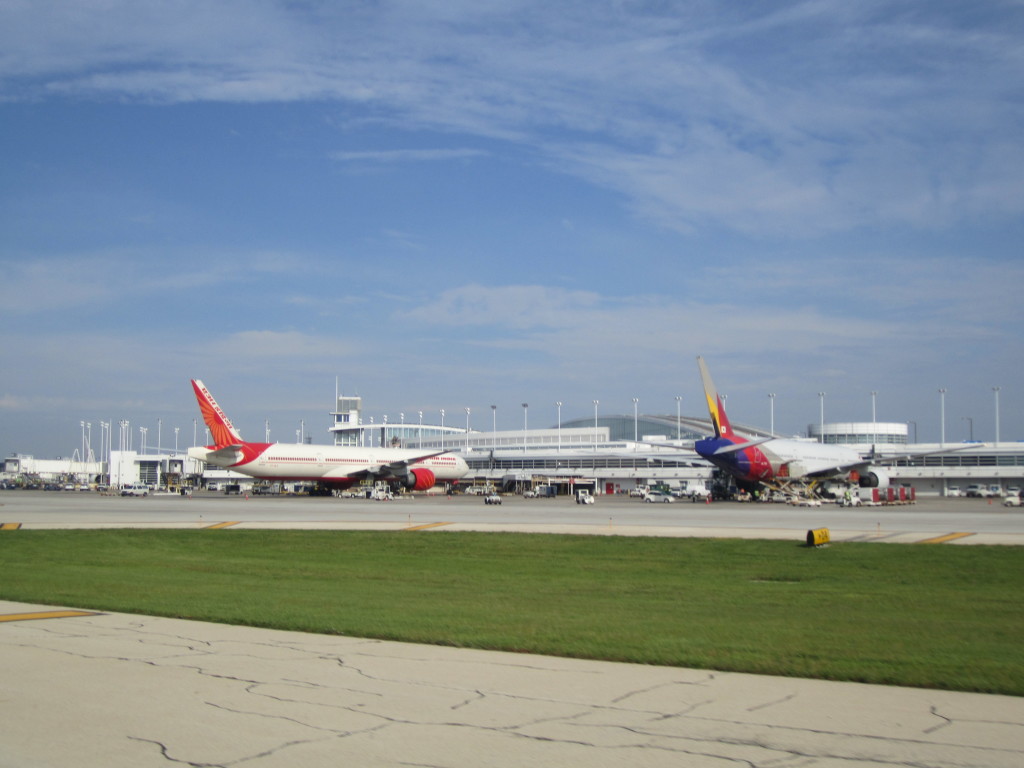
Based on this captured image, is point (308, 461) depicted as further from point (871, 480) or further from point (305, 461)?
point (871, 480)

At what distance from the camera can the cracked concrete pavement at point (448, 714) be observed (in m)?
7.10

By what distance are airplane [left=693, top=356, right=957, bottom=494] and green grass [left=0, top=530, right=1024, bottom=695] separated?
51.1 meters

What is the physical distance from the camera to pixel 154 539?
32969mm

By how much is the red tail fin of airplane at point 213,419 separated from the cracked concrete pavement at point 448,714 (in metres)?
76.5

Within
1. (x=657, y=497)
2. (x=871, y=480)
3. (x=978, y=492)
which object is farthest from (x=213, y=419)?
(x=978, y=492)

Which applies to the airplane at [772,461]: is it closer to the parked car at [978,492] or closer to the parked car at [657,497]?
the parked car at [657,497]

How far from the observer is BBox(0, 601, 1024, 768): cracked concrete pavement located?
7.10m

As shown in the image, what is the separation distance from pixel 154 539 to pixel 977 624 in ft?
89.1

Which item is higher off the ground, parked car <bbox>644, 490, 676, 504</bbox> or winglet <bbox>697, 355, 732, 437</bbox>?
winglet <bbox>697, 355, 732, 437</bbox>

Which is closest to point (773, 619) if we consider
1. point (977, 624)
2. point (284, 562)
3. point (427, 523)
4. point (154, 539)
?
point (977, 624)

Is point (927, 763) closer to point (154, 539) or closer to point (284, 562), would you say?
point (284, 562)

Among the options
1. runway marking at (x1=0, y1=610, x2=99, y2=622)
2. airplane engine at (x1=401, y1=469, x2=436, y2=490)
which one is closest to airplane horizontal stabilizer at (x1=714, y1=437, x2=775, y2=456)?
airplane engine at (x1=401, y1=469, x2=436, y2=490)

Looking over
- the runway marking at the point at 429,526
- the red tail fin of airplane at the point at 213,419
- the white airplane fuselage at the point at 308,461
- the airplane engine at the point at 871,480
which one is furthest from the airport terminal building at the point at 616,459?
the runway marking at the point at 429,526

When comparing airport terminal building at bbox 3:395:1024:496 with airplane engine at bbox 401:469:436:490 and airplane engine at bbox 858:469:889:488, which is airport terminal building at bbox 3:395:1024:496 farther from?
airplane engine at bbox 401:469:436:490
